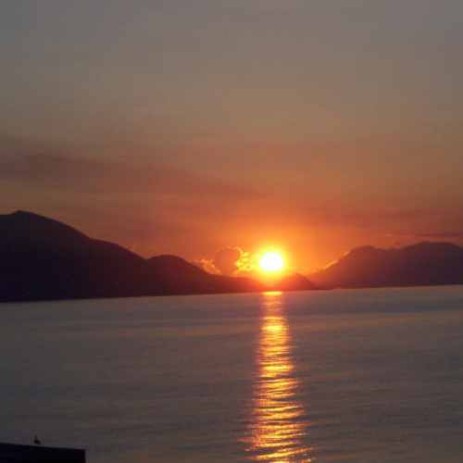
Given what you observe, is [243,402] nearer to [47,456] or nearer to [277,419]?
[277,419]

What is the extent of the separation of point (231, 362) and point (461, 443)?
1896 inches

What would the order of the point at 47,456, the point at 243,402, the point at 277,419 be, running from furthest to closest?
the point at 243,402 < the point at 277,419 < the point at 47,456

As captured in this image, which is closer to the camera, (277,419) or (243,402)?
(277,419)

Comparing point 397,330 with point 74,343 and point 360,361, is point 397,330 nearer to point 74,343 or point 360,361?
point 74,343

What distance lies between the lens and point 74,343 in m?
130

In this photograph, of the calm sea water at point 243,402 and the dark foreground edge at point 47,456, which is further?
the calm sea water at point 243,402

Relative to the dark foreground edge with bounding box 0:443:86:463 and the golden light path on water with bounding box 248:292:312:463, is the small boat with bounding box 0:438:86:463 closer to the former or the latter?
the dark foreground edge with bounding box 0:443:86:463

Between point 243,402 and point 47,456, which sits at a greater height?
point 47,456

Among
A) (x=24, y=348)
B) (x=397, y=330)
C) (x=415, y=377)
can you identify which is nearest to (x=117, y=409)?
(x=415, y=377)

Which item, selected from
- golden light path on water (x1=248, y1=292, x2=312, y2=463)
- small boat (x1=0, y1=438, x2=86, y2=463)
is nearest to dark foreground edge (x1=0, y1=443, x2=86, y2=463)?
small boat (x1=0, y1=438, x2=86, y2=463)

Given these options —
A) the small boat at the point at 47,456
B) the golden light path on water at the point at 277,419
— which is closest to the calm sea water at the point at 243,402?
the golden light path on water at the point at 277,419

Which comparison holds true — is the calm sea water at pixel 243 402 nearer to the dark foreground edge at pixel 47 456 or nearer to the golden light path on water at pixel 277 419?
the golden light path on water at pixel 277 419

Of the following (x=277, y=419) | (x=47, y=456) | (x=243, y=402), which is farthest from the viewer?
(x=243, y=402)

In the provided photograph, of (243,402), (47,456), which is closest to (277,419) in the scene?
(243,402)
